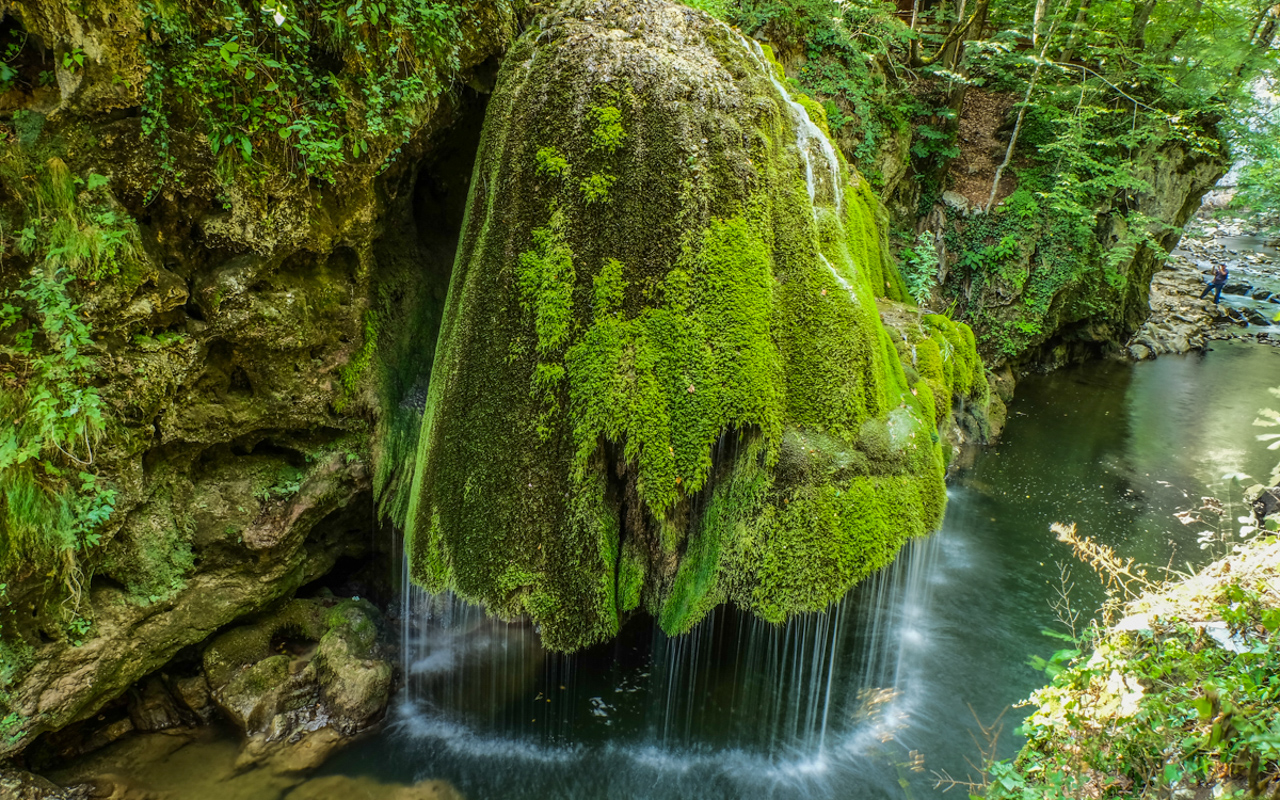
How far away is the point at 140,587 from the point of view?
14.0ft

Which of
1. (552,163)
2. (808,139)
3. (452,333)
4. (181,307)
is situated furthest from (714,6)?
(181,307)

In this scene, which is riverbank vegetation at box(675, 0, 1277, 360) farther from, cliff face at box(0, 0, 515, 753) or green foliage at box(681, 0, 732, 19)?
cliff face at box(0, 0, 515, 753)

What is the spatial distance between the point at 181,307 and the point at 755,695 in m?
5.38

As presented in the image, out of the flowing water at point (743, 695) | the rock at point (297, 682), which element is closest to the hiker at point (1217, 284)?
the flowing water at point (743, 695)

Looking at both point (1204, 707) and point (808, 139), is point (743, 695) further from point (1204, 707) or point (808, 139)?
point (808, 139)

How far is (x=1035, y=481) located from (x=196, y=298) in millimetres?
11194

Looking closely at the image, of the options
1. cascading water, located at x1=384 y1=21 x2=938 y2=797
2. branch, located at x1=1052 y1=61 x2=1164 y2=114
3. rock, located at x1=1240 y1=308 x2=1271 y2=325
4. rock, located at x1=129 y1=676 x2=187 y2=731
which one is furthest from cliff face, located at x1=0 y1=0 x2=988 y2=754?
rock, located at x1=1240 y1=308 x2=1271 y2=325

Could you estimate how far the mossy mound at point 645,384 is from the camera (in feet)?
13.3

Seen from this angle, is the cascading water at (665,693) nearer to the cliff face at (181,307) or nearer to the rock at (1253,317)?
the cliff face at (181,307)

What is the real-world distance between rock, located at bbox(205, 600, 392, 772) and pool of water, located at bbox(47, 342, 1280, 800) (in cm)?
25

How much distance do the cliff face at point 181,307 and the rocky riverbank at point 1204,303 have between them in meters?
20.3

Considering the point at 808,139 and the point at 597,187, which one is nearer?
the point at 597,187

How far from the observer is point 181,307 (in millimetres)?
4105

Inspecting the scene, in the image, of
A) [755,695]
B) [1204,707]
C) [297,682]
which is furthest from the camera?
[755,695]
